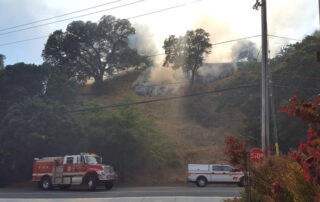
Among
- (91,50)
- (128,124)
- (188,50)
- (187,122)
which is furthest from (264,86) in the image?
(91,50)

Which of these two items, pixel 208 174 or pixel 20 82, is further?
pixel 20 82

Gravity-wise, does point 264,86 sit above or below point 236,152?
above

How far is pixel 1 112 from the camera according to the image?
135 ft

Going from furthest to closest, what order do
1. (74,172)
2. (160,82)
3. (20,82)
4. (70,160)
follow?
(160,82) < (20,82) < (70,160) < (74,172)

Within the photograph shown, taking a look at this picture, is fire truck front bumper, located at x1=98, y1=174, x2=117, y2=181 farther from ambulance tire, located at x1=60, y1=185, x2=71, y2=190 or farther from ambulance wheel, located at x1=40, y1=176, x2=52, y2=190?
ambulance wheel, located at x1=40, y1=176, x2=52, y2=190

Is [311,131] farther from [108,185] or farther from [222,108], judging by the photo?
[222,108]

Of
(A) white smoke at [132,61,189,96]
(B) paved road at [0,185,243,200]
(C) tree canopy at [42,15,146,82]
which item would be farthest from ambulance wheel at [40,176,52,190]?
(C) tree canopy at [42,15,146,82]

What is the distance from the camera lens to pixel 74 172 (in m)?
31.4

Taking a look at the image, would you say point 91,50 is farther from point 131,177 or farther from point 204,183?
point 204,183

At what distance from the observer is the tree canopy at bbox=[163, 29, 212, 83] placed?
58.9 metres

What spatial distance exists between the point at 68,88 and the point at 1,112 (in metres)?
6.09

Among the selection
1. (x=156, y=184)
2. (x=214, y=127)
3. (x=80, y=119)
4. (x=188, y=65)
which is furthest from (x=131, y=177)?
(x=188, y=65)

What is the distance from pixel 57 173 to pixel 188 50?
31034 mm

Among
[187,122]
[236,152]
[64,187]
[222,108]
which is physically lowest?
[64,187]
